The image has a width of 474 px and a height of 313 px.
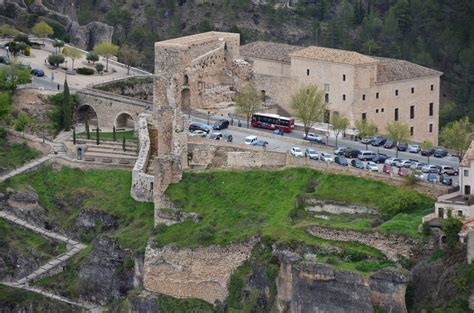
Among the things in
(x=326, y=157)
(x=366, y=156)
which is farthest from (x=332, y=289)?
(x=366, y=156)

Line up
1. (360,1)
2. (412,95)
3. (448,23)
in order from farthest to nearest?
(360,1), (448,23), (412,95)

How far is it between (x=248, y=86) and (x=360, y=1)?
135 ft

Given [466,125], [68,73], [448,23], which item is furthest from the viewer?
[448,23]

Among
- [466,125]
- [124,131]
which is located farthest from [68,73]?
[466,125]

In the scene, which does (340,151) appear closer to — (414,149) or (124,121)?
(414,149)

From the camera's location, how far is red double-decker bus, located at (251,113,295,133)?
354 feet

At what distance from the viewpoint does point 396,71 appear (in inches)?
4348

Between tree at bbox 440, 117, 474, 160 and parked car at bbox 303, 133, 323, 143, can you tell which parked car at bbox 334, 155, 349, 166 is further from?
tree at bbox 440, 117, 474, 160

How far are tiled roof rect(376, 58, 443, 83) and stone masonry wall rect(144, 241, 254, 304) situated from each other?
65.0ft

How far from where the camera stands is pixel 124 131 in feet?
370

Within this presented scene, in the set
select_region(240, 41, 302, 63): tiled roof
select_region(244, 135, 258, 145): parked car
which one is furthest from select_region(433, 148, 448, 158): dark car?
select_region(240, 41, 302, 63): tiled roof

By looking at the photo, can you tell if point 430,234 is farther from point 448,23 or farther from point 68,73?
point 448,23

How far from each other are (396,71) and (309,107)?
277 inches

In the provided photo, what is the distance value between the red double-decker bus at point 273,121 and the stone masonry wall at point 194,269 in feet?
49.7
